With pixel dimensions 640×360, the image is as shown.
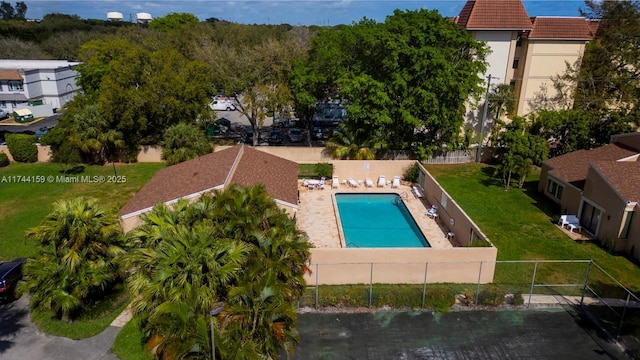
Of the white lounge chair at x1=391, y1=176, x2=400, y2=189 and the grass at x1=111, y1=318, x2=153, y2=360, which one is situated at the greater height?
the white lounge chair at x1=391, y1=176, x2=400, y2=189

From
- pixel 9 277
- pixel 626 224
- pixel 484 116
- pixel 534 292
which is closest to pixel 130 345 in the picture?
pixel 9 277

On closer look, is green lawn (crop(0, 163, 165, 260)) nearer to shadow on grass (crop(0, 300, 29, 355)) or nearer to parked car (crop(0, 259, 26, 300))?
parked car (crop(0, 259, 26, 300))

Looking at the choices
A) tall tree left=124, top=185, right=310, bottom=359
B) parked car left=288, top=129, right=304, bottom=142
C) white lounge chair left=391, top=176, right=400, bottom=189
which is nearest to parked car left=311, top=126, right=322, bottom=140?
parked car left=288, top=129, right=304, bottom=142

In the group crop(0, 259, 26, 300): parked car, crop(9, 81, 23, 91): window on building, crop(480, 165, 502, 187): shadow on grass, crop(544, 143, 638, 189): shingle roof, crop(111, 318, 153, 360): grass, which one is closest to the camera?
crop(111, 318, 153, 360): grass

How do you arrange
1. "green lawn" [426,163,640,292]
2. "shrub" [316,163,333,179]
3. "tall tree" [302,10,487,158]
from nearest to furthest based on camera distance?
"green lawn" [426,163,640,292], "tall tree" [302,10,487,158], "shrub" [316,163,333,179]

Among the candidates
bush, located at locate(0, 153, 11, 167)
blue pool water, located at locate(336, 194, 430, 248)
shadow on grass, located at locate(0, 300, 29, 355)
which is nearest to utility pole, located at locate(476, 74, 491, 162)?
blue pool water, located at locate(336, 194, 430, 248)

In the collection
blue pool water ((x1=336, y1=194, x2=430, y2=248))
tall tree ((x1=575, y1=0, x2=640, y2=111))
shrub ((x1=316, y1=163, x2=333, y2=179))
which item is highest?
tall tree ((x1=575, y1=0, x2=640, y2=111))

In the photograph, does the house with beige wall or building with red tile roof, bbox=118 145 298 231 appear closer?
building with red tile roof, bbox=118 145 298 231

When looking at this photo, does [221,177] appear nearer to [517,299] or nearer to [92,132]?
[517,299]

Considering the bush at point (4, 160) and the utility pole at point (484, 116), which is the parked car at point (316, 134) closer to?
the utility pole at point (484, 116)
